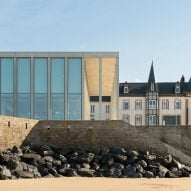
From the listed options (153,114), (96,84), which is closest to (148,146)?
(96,84)

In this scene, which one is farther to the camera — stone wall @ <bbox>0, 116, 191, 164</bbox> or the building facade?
the building facade

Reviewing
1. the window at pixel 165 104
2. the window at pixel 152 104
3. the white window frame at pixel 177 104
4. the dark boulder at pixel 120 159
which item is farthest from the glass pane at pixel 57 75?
the window at pixel 165 104

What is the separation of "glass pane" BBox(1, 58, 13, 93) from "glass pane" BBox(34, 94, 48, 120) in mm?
2257

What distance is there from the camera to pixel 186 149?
3647cm

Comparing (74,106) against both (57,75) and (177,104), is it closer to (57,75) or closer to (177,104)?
(57,75)

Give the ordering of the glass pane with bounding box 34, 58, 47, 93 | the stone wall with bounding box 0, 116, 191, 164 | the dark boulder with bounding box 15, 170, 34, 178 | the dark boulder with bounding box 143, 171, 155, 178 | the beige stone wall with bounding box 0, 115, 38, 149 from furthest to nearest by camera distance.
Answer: the glass pane with bounding box 34, 58, 47, 93 < the stone wall with bounding box 0, 116, 191, 164 < the beige stone wall with bounding box 0, 115, 38, 149 < the dark boulder with bounding box 143, 171, 155, 178 < the dark boulder with bounding box 15, 170, 34, 178

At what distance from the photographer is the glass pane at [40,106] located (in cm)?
4312

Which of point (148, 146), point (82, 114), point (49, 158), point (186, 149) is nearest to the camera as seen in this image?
point (49, 158)

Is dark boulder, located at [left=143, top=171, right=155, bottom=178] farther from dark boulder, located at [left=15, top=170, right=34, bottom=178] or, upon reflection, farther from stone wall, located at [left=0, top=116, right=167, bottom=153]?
dark boulder, located at [left=15, top=170, right=34, bottom=178]

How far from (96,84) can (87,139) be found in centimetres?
1834

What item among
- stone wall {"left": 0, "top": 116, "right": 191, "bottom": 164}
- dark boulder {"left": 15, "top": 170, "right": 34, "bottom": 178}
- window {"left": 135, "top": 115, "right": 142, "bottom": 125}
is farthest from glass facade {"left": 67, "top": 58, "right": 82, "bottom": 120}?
window {"left": 135, "top": 115, "right": 142, "bottom": 125}
